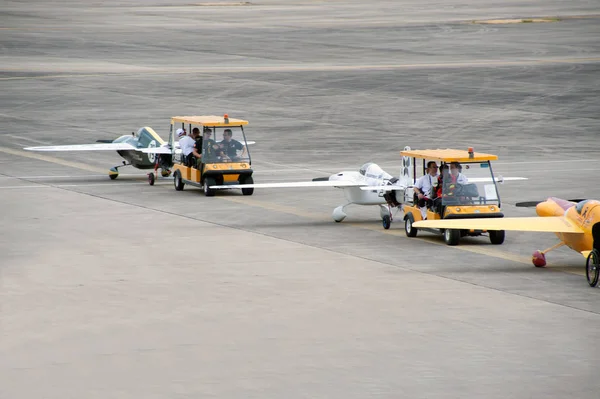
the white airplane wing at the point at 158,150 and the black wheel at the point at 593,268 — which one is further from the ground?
the white airplane wing at the point at 158,150

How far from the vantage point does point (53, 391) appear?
62.4 feet

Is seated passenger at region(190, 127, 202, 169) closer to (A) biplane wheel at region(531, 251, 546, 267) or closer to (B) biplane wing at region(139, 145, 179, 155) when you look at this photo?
(B) biplane wing at region(139, 145, 179, 155)

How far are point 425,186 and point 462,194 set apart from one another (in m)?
1.27

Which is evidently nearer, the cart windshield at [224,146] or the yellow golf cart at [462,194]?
the yellow golf cart at [462,194]

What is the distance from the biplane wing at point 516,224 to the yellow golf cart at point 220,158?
13294mm

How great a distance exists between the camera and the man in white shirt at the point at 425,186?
33.7 meters

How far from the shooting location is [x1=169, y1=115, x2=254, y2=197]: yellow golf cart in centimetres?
4262

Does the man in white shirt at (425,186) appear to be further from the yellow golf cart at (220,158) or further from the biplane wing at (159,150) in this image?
the biplane wing at (159,150)

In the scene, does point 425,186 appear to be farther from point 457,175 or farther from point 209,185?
point 209,185

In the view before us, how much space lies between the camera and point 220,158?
42.9 m

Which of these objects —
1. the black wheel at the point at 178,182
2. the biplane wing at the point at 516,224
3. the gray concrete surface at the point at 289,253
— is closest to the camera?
the gray concrete surface at the point at 289,253

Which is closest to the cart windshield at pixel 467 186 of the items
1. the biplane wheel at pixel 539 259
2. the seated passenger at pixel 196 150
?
the biplane wheel at pixel 539 259

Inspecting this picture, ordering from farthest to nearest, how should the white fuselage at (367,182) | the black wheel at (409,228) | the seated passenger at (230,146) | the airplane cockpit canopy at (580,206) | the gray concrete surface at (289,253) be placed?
the seated passenger at (230,146)
the white fuselage at (367,182)
the black wheel at (409,228)
the airplane cockpit canopy at (580,206)
the gray concrete surface at (289,253)

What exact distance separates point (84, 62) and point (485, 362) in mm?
79821
